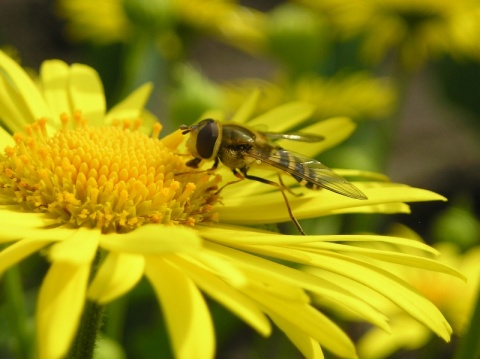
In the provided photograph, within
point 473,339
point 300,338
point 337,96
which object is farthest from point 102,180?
point 337,96

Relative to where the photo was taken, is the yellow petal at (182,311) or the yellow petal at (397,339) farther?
the yellow petal at (397,339)

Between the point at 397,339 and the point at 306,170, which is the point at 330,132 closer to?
the point at 306,170

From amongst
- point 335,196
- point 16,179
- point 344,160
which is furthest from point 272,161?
point 344,160

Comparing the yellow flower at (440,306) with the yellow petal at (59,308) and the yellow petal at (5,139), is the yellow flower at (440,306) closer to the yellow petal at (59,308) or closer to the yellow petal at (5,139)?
the yellow petal at (5,139)

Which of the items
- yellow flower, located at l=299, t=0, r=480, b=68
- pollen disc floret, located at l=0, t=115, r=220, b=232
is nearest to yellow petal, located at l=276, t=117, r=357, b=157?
pollen disc floret, located at l=0, t=115, r=220, b=232

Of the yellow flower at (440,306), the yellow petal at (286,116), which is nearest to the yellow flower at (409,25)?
the yellow flower at (440,306)

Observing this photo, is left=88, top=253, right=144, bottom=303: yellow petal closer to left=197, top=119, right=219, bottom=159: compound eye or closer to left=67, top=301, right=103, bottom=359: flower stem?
left=67, top=301, right=103, bottom=359: flower stem
